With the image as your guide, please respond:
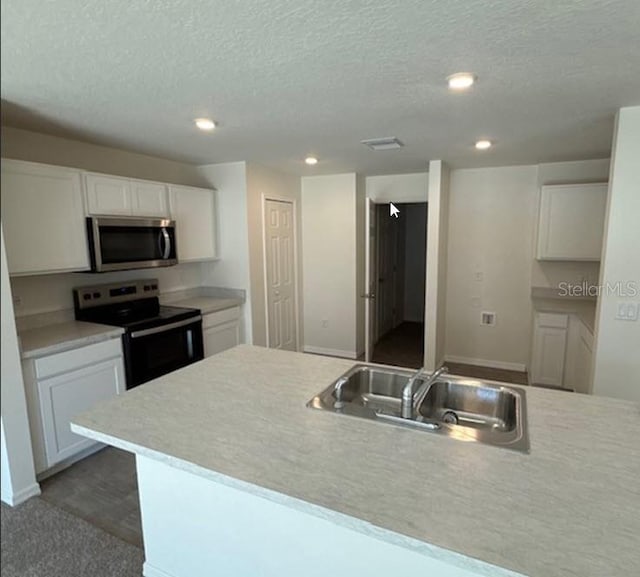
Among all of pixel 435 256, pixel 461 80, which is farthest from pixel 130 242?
pixel 435 256

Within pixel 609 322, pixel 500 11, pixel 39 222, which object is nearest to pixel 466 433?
pixel 500 11

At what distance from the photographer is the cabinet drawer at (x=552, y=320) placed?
3.56 meters

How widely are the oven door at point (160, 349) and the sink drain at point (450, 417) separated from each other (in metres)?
2.07

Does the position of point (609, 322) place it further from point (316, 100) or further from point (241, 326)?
point (241, 326)

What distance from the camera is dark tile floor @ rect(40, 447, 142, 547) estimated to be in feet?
6.50

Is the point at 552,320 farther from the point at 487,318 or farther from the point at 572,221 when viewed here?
the point at 572,221

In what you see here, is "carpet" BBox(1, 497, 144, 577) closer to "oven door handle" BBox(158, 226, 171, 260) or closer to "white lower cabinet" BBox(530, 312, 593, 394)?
"oven door handle" BBox(158, 226, 171, 260)

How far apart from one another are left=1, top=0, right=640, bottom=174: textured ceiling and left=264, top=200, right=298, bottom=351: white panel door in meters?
1.42

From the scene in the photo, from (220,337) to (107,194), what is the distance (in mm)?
1497

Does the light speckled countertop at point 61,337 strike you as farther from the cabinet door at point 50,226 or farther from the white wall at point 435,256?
the white wall at point 435,256

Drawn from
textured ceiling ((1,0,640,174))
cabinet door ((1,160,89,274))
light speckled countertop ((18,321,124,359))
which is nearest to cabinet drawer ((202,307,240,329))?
light speckled countertop ((18,321,124,359))

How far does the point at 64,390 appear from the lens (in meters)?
2.35

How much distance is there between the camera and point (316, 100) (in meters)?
1.98

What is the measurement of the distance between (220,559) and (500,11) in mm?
A: 2070
